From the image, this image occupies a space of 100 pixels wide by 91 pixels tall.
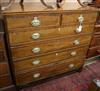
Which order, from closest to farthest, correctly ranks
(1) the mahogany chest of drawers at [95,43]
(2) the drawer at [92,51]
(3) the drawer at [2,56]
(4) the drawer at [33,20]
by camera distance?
(4) the drawer at [33,20]
(3) the drawer at [2,56]
(1) the mahogany chest of drawers at [95,43]
(2) the drawer at [92,51]

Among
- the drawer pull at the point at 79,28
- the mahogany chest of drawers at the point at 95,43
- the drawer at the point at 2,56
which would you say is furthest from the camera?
the mahogany chest of drawers at the point at 95,43

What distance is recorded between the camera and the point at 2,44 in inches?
46.8

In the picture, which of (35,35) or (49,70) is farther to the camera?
(49,70)

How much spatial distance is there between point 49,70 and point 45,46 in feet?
1.33

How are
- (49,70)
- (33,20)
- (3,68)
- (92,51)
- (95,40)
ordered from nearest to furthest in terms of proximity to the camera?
(33,20), (3,68), (49,70), (95,40), (92,51)

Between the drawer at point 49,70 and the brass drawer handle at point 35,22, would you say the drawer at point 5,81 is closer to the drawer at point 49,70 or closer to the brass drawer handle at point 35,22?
the drawer at point 49,70

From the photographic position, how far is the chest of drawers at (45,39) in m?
1.14

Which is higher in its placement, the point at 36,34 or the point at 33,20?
the point at 33,20

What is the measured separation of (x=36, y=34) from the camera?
1.25 metres

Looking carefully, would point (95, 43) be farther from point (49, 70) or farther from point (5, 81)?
point (5, 81)

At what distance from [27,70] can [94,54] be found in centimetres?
122

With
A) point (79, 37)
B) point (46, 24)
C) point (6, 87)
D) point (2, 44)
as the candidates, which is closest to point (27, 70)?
point (6, 87)

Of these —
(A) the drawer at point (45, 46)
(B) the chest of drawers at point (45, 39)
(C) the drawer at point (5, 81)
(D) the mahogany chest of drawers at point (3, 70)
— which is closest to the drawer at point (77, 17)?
(B) the chest of drawers at point (45, 39)

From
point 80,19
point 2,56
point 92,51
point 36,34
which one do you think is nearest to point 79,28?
point 80,19
